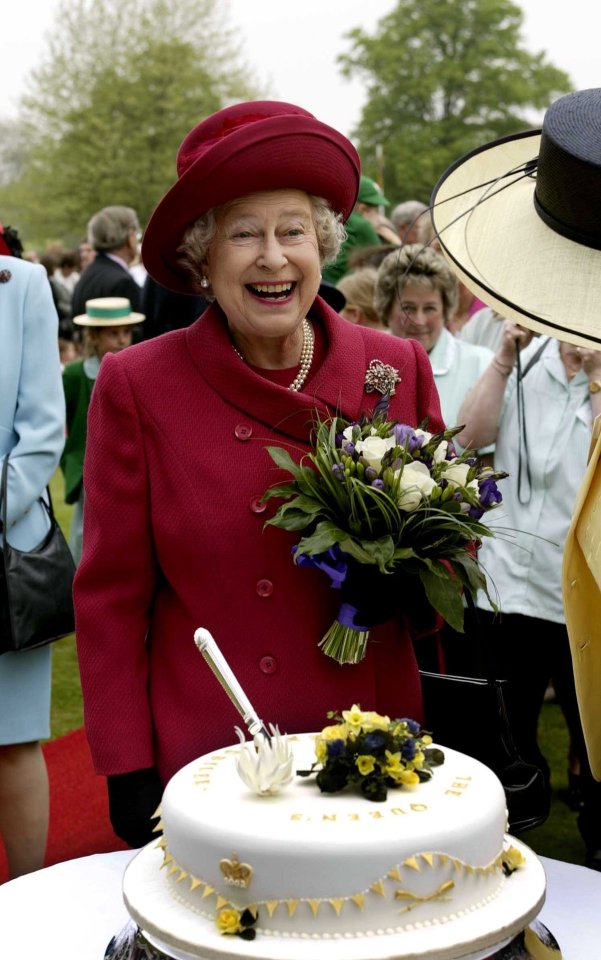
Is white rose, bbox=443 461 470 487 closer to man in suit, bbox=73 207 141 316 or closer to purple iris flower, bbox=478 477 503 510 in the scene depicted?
purple iris flower, bbox=478 477 503 510

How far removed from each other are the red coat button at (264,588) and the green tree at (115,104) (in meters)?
40.1

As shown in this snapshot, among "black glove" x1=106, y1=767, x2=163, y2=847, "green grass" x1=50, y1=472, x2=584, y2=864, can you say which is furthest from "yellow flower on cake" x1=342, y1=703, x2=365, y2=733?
"green grass" x1=50, y1=472, x2=584, y2=864

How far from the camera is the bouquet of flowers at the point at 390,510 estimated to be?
2.37 m

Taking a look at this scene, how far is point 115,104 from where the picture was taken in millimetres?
44562

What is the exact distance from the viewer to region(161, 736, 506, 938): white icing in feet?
6.20

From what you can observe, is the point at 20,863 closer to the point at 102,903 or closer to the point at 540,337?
the point at 102,903

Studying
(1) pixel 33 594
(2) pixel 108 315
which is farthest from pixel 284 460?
(2) pixel 108 315

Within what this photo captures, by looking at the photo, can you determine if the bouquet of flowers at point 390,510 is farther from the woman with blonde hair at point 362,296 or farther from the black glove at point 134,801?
the woman with blonde hair at point 362,296

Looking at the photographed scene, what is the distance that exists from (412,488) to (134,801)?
853 millimetres

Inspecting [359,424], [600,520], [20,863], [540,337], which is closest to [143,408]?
[359,424]

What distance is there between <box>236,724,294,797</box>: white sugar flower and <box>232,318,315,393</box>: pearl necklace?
904 millimetres

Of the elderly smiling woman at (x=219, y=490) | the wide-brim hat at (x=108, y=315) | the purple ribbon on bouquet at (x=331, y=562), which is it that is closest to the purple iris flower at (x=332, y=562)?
the purple ribbon on bouquet at (x=331, y=562)

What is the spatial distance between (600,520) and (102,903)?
3.95 ft

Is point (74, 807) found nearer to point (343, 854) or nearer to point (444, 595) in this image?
point (444, 595)
